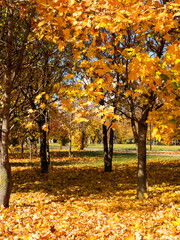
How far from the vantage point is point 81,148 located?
96.1ft

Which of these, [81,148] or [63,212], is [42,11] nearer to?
[63,212]

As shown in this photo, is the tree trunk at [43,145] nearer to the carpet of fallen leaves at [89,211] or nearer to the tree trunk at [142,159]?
the carpet of fallen leaves at [89,211]

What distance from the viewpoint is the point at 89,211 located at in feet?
17.9

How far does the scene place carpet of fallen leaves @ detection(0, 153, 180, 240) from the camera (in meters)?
3.79

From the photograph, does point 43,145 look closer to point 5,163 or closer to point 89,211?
point 5,163

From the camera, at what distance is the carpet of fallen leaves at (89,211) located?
3.79m

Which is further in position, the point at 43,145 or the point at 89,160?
the point at 89,160

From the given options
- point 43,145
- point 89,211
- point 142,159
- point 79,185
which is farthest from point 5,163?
point 43,145

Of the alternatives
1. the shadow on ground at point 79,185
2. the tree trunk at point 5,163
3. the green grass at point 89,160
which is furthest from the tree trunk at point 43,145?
the tree trunk at point 5,163

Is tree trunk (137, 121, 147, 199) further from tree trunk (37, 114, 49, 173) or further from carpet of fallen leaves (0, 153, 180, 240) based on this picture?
tree trunk (37, 114, 49, 173)

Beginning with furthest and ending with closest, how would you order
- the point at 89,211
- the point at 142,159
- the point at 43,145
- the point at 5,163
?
the point at 43,145
the point at 142,159
the point at 89,211
the point at 5,163

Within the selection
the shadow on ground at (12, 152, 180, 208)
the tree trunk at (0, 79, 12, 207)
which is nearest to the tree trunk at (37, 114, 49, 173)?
the shadow on ground at (12, 152, 180, 208)

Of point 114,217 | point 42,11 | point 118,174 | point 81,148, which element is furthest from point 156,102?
point 81,148

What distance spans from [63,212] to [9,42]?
446 cm
